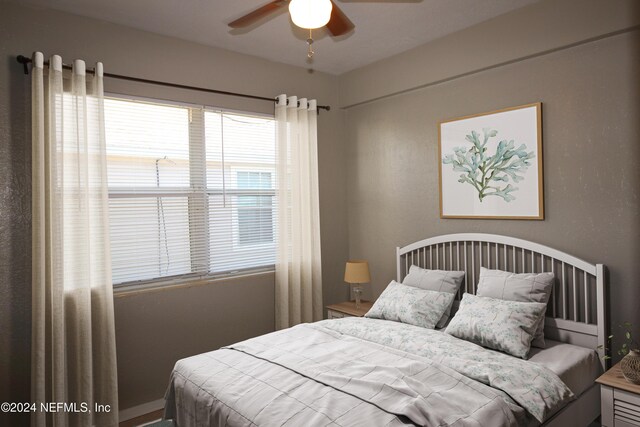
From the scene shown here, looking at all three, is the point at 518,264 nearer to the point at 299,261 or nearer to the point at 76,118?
the point at 299,261

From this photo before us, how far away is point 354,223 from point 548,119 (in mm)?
2022

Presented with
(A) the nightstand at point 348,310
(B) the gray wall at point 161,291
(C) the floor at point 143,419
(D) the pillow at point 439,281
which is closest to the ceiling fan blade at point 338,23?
(B) the gray wall at point 161,291

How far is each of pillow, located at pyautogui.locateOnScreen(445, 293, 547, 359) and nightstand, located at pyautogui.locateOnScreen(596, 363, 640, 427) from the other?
0.39 metres

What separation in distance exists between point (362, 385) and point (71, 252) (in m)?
2.00

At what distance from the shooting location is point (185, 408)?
2.24m

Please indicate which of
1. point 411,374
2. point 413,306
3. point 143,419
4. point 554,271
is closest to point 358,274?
point 413,306

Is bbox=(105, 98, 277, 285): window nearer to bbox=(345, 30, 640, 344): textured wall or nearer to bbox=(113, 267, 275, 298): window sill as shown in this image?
bbox=(113, 267, 275, 298): window sill

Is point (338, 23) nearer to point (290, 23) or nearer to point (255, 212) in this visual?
point (290, 23)

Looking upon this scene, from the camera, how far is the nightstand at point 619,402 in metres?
2.07

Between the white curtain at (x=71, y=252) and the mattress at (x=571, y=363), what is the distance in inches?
104

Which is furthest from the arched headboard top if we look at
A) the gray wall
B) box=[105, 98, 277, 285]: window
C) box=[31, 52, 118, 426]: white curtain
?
box=[31, 52, 118, 426]: white curtain

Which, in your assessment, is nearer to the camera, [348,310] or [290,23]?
[290,23]

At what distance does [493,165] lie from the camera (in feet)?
10.3

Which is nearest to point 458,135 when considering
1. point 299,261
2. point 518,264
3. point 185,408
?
point 518,264
